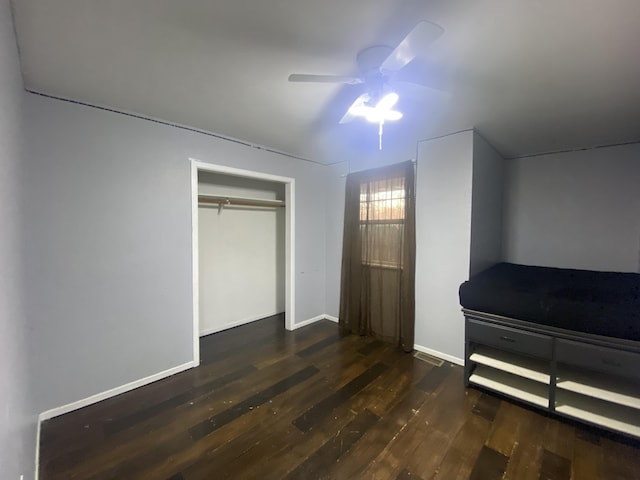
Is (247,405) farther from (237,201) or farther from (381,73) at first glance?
(381,73)

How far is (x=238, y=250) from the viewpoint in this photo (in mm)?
3570

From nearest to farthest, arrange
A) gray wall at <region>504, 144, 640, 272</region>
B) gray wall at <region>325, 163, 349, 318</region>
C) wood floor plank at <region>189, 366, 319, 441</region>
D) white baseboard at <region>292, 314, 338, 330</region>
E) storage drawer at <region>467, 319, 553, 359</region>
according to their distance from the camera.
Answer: wood floor plank at <region>189, 366, 319, 441</region> < storage drawer at <region>467, 319, 553, 359</region> < gray wall at <region>504, 144, 640, 272</region> < white baseboard at <region>292, 314, 338, 330</region> < gray wall at <region>325, 163, 349, 318</region>

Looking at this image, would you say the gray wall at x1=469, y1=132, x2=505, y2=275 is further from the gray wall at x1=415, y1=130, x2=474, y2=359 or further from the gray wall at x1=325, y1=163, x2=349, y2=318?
the gray wall at x1=325, y1=163, x2=349, y2=318

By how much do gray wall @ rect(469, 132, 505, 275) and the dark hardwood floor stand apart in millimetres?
1236

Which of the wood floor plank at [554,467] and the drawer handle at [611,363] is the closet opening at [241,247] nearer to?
the wood floor plank at [554,467]

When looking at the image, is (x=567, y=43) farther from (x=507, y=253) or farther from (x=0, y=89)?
(x=507, y=253)

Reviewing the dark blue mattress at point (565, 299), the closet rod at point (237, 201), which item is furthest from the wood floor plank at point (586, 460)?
the closet rod at point (237, 201)

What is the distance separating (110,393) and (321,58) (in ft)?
9.60

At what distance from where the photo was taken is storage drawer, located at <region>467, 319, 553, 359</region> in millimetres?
1883

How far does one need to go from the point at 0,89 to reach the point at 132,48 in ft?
2.27

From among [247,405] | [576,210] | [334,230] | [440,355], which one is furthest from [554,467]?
[334,230]

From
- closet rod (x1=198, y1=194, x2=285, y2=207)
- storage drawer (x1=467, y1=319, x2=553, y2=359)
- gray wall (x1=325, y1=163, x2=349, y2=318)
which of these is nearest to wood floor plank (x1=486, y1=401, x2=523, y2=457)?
storage drawer (x1=467, y1=319, x2=553, y2=359)

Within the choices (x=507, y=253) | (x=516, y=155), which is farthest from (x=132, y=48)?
(x=507, y=253)

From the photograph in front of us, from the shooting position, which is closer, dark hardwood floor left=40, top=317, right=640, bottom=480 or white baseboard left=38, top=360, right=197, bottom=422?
dark hardwood floor left=40, top=317, right=640, bottom=480
